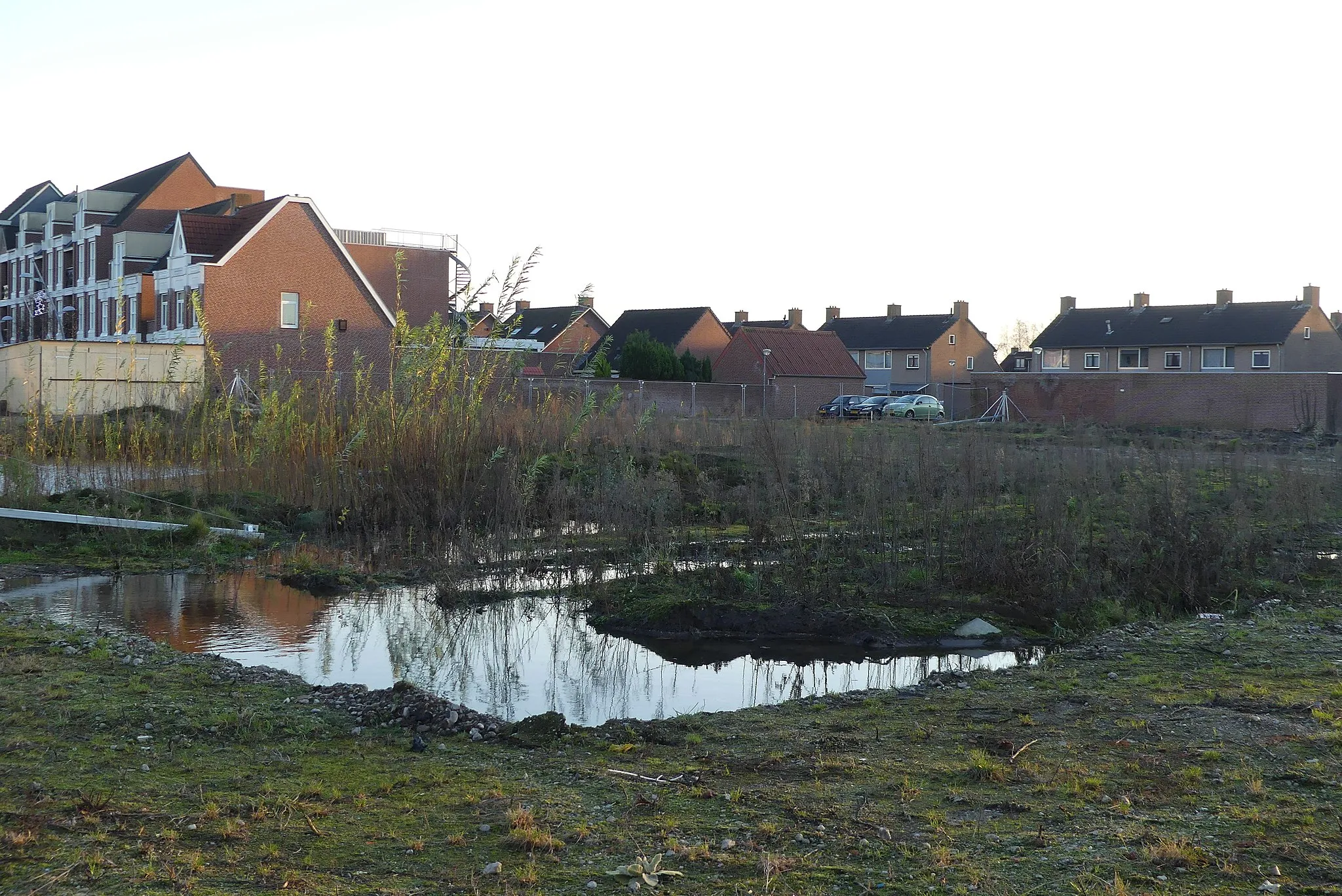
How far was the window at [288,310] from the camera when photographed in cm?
3925

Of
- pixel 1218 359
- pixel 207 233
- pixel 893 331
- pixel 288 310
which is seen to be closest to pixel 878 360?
pixel 893 331

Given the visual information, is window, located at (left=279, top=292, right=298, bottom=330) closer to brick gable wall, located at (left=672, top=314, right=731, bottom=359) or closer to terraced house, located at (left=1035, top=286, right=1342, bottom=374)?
brick gable wall, located at (left=672, top=314, right=731, bottom=359)

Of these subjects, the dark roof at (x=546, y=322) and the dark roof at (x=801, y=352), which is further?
the dark roof at (x=546, y=322)

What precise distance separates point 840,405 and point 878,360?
2483 cm

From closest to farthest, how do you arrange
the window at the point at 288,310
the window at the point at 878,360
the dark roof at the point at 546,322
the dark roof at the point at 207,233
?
1. the dark roof at the point at 207,233
2. the window at the point at 288,310
3. the dark roof at the point at 546,322
4. the window at the point at 878,360

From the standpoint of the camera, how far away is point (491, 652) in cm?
738

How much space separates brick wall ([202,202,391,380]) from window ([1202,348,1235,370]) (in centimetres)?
4272

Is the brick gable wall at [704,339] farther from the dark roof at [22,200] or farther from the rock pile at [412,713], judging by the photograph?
the rock pile at [412,713]

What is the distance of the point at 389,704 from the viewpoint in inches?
211

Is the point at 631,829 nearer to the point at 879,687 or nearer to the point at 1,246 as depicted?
the point at 879,687

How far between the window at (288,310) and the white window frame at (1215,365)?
45.8m

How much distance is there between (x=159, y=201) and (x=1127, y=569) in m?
50.6

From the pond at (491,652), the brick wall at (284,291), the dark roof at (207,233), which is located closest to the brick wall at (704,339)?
the brick wall at (284,291)

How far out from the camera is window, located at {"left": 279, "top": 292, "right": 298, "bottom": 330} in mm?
39250
